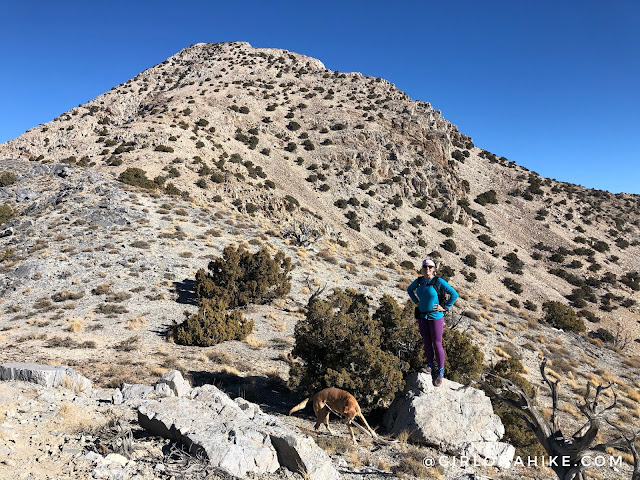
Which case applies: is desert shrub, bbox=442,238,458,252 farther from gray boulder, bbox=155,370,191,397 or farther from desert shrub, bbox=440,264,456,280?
gray boulder, bbox=155,370,191,397

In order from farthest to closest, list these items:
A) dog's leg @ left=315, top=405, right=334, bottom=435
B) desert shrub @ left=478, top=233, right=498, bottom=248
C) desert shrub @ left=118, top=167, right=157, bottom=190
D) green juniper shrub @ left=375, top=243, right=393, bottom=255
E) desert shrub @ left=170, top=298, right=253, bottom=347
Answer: desert shrub @ left=478, top=233, right=498, bottom=248 → green juniper shrub @ left=375, top=243, right=393, bottom=255 → desert shrub @ left=118, top=167, right=157, bottom=190 → desert shrub @ left=170, top=298, right=253, bottom=347 → dog's leg @ left=315, top=405, right=334, bottom=435

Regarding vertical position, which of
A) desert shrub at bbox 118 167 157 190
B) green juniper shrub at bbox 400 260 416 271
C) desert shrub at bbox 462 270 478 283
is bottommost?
desert shrub at bbox 462 270 478 283

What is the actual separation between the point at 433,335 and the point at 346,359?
9.50ft

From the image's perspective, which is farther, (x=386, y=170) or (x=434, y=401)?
(x=386, y=170)

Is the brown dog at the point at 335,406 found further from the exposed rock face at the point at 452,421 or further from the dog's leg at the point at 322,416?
the exposed rock face at the point at 452,421

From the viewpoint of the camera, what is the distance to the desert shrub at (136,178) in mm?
32938

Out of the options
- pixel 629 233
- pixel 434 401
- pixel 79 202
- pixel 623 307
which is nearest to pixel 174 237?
pixel 79 202

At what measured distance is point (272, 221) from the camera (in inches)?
1453

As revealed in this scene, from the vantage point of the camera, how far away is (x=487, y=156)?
67.4 m

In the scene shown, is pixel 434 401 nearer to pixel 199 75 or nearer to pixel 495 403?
pixel 495 403

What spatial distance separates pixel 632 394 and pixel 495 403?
12.4 m

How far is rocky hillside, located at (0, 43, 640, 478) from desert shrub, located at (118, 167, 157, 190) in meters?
0.14

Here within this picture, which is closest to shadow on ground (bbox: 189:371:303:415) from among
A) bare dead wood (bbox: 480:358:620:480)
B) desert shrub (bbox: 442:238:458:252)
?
bare dead wood (bbox: 480:358:620:480)

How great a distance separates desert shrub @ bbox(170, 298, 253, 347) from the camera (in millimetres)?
13109
